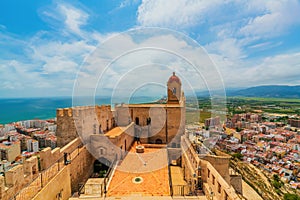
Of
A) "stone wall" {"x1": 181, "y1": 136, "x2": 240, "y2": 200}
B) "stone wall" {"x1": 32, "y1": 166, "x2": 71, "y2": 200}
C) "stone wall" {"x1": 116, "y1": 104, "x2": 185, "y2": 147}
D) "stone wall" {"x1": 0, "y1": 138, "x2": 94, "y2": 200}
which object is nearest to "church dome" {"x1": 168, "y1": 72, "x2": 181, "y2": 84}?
"stone wall" {"x1": 116, "y1": 104, "x2": 185, "y2": 147}

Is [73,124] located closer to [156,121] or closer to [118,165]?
[118,165]

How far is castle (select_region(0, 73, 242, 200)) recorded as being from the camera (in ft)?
18.8

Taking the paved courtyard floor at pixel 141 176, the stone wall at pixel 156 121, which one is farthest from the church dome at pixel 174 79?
the paved courtyard floor at pixel 141 176

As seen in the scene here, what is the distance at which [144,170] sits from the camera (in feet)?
32.7

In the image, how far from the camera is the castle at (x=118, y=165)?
5727mm

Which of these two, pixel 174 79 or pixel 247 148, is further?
pixel 247 148

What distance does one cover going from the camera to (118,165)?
10.3 m

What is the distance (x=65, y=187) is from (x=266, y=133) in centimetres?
6239

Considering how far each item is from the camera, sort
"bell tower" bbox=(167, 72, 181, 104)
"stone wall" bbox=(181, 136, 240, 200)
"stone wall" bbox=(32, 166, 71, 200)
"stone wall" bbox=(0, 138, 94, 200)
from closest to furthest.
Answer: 1. "stone wall" bbox=(0, 138, 94, 200)
2. "stone wall" bbox=(32, 166, 71, 200)
3. "stone wall" bbox=(181, 136, 240, 200)
4. "bell tower" bbox=(167, 72, 181, 104)

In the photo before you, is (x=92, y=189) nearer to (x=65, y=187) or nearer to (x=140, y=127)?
(x=65, y=187)

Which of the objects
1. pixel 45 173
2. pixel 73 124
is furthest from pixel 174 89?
pixel 45 173

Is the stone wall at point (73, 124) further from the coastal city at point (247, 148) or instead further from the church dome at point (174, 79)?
the church dome at point (174, 79)

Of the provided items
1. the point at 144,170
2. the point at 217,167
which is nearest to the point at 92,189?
the point at 144,170

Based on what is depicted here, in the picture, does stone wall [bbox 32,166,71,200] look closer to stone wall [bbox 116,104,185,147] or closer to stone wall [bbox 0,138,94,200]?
stone wall [bbox 0,138,94,200]
